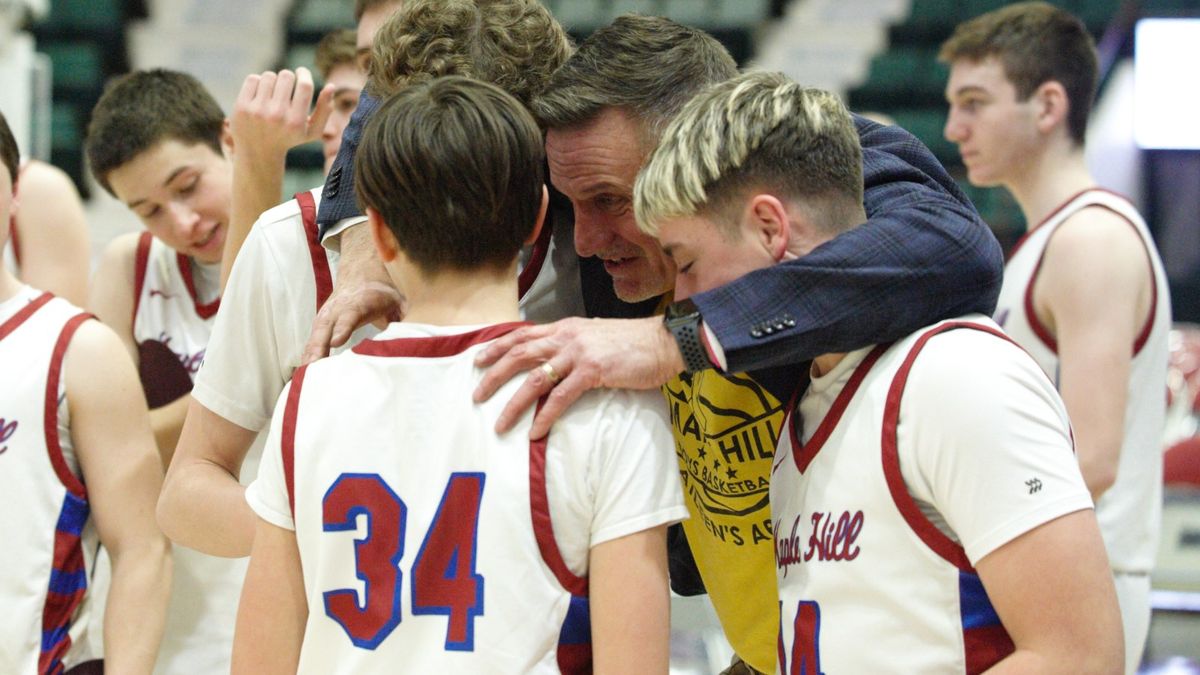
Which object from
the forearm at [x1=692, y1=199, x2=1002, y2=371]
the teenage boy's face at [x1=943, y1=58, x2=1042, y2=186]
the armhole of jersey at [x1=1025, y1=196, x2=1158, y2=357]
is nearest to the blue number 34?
the forearm at [x1=692, y1=199, x2=1002, y2=371]

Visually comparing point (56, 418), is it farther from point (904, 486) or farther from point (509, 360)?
point (904, 486)

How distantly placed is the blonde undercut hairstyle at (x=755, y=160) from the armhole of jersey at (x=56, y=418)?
3.85 feet

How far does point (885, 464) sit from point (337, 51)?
265 cm

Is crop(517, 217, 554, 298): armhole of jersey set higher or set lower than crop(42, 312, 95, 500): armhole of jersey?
higher

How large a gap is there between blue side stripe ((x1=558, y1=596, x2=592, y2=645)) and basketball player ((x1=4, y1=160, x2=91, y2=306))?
246 cm

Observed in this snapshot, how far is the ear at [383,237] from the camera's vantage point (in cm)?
164

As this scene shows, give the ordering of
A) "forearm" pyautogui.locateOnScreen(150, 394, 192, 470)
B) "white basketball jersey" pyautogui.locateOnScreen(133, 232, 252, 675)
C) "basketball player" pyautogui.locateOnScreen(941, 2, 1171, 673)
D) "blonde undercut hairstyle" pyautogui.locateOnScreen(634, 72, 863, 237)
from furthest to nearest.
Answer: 1. "basketball player" pyautogui.locateOnScreen(941, 2, 1171, 673)
2. "forearm" pyautogui.locateOnScreen(150, 394, 192, 470)
3. "white basketball jersey" pyautogui.locateOnScreen(133, 232, 252, 675)
4. "blonde undercut hairstyle" pyautogui.locateOnScreen(634, 72, 863, 237)

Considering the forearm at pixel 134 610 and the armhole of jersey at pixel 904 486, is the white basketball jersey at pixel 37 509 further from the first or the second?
the armhole of jersey at pixel 904 486

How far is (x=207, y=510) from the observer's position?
6.31 ft

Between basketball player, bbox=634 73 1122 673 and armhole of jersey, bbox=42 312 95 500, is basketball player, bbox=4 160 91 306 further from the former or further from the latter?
basketball player, bbox=634 73 1122 673

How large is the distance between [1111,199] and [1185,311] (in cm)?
676

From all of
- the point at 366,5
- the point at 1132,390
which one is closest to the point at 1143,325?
the point at 1132,390

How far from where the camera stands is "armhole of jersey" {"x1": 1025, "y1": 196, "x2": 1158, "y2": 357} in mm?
3646

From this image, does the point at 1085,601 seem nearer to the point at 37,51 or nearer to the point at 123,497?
the point at 123,497
